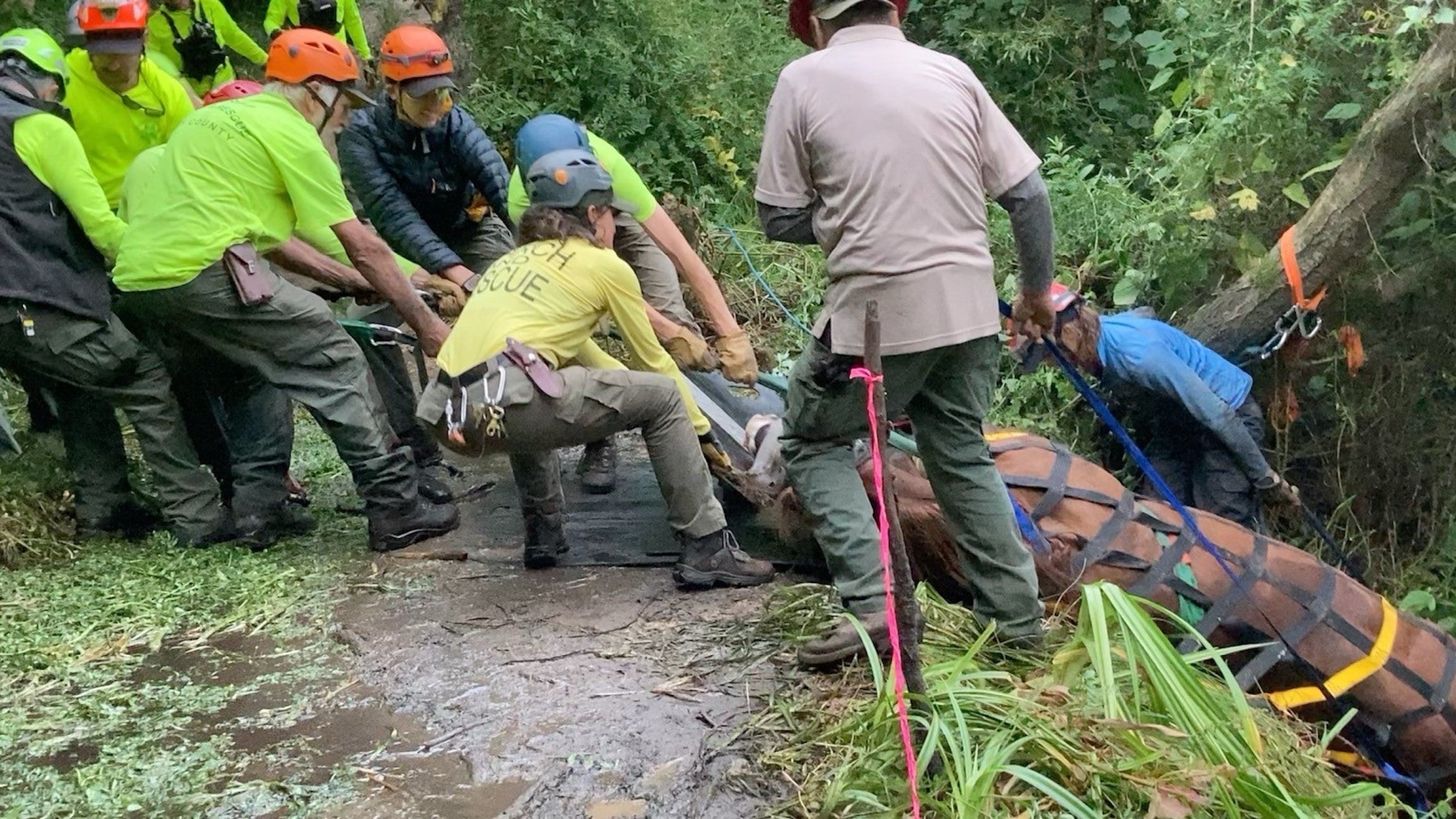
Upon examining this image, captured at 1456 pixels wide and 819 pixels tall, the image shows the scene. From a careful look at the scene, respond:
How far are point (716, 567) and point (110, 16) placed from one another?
3558 millimetres

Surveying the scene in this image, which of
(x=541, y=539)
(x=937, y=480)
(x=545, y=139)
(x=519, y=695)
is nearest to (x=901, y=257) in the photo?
(x=937, y=480)

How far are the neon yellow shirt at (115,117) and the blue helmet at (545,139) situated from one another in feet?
6.49

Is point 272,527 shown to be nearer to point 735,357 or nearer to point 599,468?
point 599,468

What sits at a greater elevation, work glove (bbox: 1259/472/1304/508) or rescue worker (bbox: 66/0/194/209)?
rescue worker (bbox: 66/0/194/209)

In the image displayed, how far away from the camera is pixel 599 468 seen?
5.70m

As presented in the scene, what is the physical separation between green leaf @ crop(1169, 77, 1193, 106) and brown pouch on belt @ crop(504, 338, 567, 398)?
4195mm

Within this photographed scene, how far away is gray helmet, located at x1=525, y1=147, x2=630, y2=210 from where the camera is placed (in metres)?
4.28

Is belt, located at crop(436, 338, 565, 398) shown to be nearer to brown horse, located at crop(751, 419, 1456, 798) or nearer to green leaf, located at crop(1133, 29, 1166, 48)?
brown horse, located at crop(751, 419, 1456, 798)

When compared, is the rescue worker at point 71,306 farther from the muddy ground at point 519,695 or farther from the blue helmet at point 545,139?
the blue helmet at point 545,139

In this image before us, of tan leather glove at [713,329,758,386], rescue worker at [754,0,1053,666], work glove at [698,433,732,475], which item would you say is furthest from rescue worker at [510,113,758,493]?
rescue worker at [754,0,1053,666]

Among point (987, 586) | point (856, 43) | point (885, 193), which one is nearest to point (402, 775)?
point (987, 586)

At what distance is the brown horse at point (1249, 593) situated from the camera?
13.5 ft

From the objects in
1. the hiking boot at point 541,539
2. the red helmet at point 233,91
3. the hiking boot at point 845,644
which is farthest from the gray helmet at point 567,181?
the red helmet at point 233,91

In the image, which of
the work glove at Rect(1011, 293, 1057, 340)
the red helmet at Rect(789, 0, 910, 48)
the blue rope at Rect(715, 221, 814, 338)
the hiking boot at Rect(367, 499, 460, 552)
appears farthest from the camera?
the blue rope at Rect(715, 221, 814, 338)
